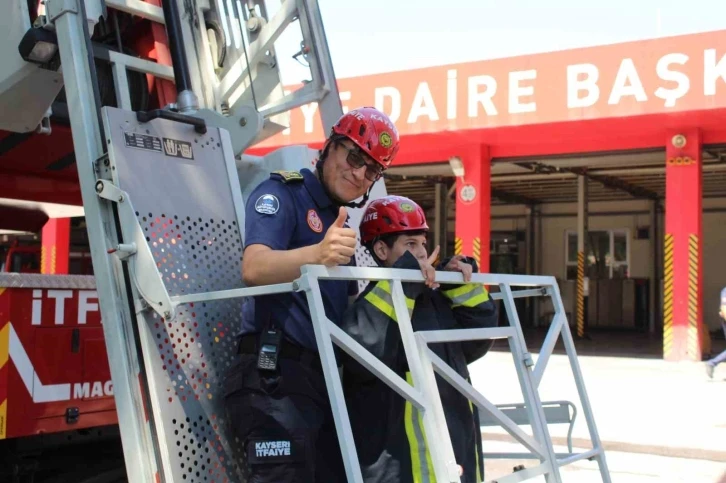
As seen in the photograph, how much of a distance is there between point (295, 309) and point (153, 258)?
0.52 meters

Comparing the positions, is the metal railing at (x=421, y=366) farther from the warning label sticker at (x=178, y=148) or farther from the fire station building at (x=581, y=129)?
the fire station building at (x=581, y=129)

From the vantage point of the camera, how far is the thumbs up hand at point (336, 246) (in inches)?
94.5

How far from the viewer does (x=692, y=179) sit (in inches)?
565

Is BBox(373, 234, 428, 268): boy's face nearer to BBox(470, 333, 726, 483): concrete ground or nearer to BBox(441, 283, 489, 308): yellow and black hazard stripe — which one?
BBox(441, 283, 489, 308): yellow and black hazard stripe

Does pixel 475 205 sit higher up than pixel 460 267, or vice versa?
pixel 460 267

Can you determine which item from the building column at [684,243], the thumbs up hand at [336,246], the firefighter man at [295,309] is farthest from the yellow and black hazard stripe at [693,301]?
the thumbs up hand at [336,246]

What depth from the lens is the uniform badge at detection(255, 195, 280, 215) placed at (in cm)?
270

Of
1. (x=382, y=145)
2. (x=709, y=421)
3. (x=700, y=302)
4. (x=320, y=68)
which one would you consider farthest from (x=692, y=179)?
(x=382, y=145)

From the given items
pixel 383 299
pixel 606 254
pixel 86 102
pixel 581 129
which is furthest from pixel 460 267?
pixel 606 254

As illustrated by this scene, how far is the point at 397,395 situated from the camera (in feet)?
8.73

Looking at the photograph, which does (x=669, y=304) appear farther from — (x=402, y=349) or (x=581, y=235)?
(x=402, y=349)

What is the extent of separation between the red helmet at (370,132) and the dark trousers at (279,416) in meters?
0.82

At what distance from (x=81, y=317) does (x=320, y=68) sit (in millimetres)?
1704

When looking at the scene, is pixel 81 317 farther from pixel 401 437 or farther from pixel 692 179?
pixel 692 179
